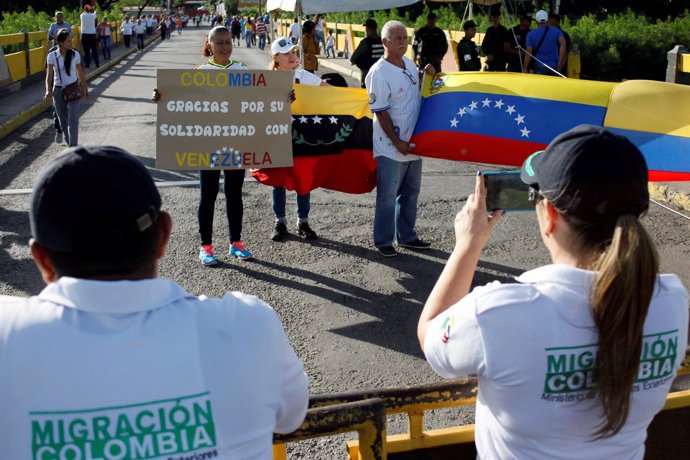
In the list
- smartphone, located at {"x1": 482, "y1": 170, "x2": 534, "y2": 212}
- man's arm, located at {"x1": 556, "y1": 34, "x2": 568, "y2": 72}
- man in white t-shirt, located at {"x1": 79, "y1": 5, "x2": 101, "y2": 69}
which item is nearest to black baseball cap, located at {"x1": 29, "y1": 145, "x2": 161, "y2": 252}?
smartphone, located at {"x1": 482, "y1": 170, "x2": 534, "y2": 212}

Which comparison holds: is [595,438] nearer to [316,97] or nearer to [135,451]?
[135,451]

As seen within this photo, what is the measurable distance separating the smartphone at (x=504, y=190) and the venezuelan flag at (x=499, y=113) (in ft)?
13.2

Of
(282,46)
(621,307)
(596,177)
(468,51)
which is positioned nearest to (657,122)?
(282,46)

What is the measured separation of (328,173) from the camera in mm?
7062

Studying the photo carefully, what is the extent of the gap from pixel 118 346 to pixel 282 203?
19.0 feet

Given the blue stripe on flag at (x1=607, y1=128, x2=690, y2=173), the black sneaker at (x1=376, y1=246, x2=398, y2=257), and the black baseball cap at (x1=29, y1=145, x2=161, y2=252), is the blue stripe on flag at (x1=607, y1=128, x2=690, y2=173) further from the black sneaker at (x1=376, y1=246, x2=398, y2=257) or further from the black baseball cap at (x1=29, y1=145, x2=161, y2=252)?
the black baseball cap at (x1=29, y1=145, x2=161, y2=252)

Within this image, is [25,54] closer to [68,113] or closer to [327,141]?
[68,113]

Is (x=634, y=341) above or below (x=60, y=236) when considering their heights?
below

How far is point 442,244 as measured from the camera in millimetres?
7172

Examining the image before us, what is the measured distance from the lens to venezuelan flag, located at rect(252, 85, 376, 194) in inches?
271

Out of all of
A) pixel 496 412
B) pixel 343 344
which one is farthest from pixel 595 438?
pixel 343 344

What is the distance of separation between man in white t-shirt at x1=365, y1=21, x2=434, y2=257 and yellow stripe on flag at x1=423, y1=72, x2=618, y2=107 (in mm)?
210

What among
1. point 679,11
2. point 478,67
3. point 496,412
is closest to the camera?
point 496,412

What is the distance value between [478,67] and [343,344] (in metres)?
13.0
